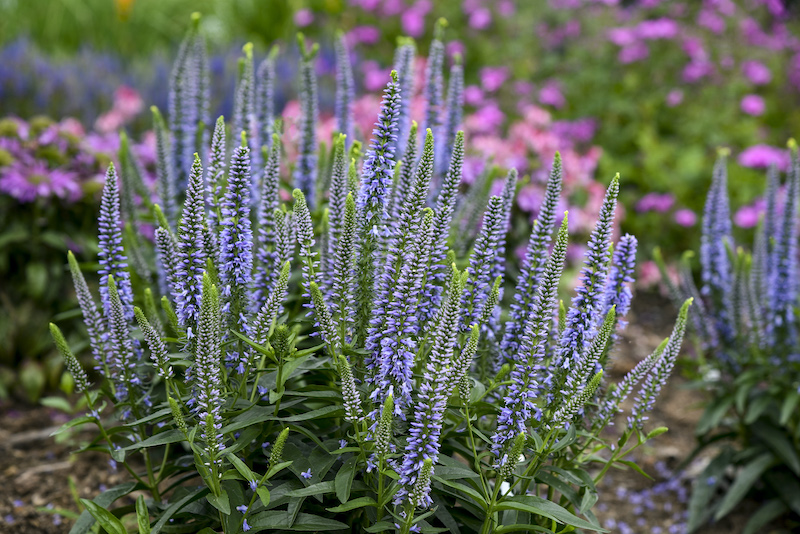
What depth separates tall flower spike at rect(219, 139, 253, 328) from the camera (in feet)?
7.16

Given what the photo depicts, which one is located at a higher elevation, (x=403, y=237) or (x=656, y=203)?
(x=403, y=237)

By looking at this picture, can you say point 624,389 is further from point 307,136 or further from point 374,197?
point 307,136

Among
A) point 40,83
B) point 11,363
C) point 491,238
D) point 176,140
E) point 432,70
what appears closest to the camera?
point 491,238

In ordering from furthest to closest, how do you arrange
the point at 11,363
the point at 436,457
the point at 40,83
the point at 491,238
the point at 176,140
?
1. the point at 40,83
2. the point at 11,363
3. the point at 176,140
4. the point at 491,238
5. the point at 436,457

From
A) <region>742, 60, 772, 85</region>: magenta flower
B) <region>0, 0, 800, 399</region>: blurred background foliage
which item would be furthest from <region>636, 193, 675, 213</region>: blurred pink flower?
<region>742, 60, 772, 85</region>: magenta flower

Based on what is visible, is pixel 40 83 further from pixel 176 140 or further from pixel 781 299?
pixel 781 299

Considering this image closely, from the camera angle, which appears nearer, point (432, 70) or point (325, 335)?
point (325, 335)

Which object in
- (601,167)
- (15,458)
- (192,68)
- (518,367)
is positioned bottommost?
(15,458)

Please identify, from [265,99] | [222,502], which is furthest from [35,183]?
[222,502]

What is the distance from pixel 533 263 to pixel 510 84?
690cm

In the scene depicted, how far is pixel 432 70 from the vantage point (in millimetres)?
3639

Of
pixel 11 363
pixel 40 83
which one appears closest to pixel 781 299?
pixel 11 363

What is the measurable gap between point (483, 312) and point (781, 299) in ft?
8.17

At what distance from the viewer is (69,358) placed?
2238 millimetres
